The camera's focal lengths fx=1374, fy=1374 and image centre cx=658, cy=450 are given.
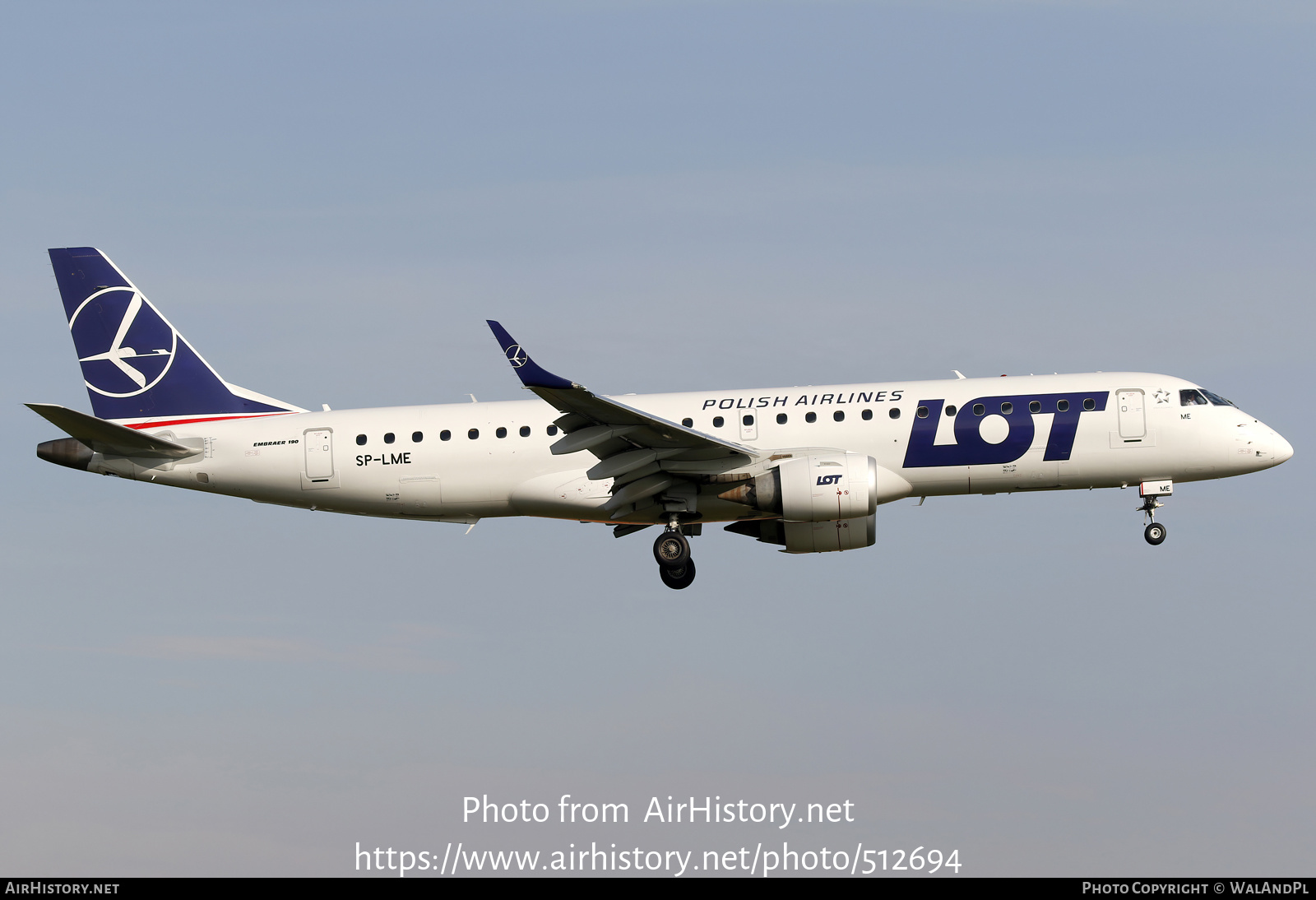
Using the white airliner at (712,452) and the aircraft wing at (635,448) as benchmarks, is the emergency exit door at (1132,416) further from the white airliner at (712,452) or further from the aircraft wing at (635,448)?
the aircraft wing at (635,448)

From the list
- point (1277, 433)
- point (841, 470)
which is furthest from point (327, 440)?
point (1277, 433)

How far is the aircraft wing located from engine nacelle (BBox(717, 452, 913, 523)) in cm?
88

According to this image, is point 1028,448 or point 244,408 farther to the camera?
point 244,408

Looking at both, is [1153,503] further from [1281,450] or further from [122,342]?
[122,342]

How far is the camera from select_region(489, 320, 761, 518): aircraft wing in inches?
1180

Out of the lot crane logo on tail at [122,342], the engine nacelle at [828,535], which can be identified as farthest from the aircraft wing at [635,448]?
the lot crane logo on tail at [122,342]

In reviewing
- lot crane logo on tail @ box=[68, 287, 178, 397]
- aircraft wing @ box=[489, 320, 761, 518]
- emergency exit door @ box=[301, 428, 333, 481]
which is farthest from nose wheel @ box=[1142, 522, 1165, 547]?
lot crane logo on tail @ box=[68, 287, 178, 397]

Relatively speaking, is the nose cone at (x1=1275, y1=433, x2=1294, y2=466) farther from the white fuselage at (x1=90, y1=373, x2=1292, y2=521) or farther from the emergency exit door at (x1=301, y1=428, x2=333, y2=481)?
the emergency exit door at (x1=301, y1=428, x2=333, y2=481)

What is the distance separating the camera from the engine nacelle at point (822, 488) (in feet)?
102

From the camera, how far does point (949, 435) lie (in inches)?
1268

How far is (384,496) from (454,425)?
2.47 metres

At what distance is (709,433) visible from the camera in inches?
1296

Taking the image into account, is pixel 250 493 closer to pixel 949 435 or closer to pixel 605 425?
pixel 605 425

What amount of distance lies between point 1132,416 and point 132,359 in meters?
25.4
